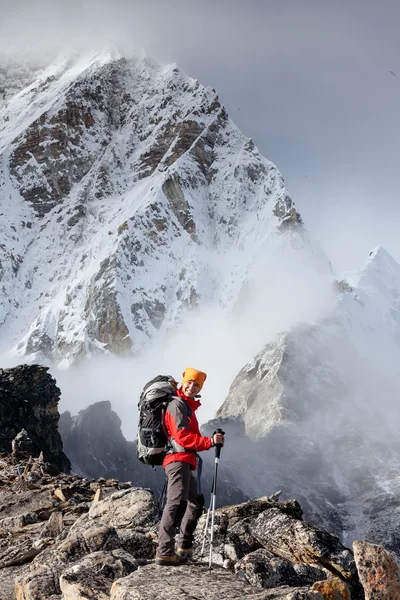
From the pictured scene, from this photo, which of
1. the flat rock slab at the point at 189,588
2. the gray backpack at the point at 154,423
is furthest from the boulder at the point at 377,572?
the gray backpack at the point at 154,423

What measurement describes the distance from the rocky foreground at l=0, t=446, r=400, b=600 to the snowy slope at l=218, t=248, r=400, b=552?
86165 millimetres

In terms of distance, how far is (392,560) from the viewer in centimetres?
734

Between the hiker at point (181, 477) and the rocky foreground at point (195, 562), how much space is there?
40 centimetres

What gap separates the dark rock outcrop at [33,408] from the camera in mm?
58000

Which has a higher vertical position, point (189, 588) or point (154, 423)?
point (154, 423)

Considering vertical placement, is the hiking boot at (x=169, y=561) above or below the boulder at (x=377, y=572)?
below

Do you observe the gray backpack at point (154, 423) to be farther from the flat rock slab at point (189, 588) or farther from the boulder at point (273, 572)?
the boulder at point (273, 572)

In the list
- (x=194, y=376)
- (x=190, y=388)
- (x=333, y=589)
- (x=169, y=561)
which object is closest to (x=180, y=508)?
(x=169, y=561)

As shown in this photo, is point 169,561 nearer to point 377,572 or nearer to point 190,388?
point 190,388

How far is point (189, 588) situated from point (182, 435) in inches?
87.5

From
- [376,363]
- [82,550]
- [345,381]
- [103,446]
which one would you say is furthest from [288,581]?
[376,363]

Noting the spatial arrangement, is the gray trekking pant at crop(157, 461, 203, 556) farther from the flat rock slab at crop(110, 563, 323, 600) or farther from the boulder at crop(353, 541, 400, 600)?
the boulder at crop(353, 541, 400, 600)

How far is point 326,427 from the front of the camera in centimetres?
13350

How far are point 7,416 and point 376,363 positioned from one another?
150508 millimetres
